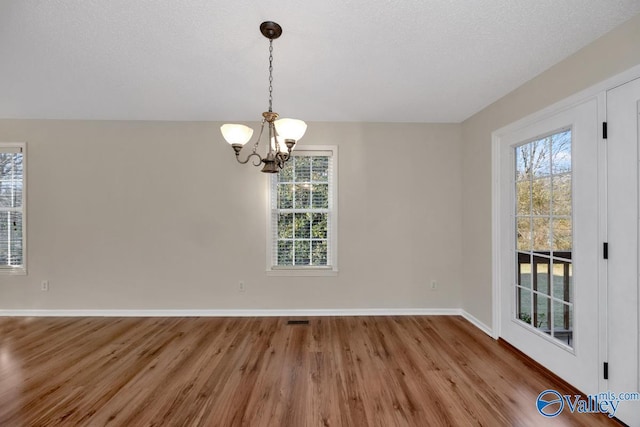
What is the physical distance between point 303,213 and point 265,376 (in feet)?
6.38

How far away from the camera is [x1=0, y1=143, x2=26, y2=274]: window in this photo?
3.43 m

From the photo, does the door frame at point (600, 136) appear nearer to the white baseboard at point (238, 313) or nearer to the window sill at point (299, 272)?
the white baseboard at point (238, 313)

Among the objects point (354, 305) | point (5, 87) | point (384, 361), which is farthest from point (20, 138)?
point (384, 361)

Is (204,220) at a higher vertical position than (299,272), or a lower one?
higher

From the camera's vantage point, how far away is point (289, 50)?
2.03m

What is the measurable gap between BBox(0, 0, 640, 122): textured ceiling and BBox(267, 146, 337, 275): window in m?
0.80

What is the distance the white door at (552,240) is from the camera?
1.86 meters

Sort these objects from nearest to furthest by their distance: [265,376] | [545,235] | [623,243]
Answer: [623,243]
[265,376]
[545,235]

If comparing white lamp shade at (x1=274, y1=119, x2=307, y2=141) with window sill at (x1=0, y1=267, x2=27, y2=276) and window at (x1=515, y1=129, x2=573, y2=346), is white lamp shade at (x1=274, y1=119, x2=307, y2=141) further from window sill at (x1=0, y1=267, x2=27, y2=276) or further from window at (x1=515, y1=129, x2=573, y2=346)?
window sill at (x1=0, y1=267, x2=27, y2=276)

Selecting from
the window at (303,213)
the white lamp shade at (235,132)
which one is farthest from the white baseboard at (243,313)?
the white lamp shade at (235,132)

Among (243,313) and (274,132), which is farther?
(243,313)

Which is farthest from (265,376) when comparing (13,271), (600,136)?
(13,271)

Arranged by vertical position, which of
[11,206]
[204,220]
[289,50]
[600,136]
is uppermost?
[289,50]

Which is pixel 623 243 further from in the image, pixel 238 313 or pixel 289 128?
pixel 238 313
